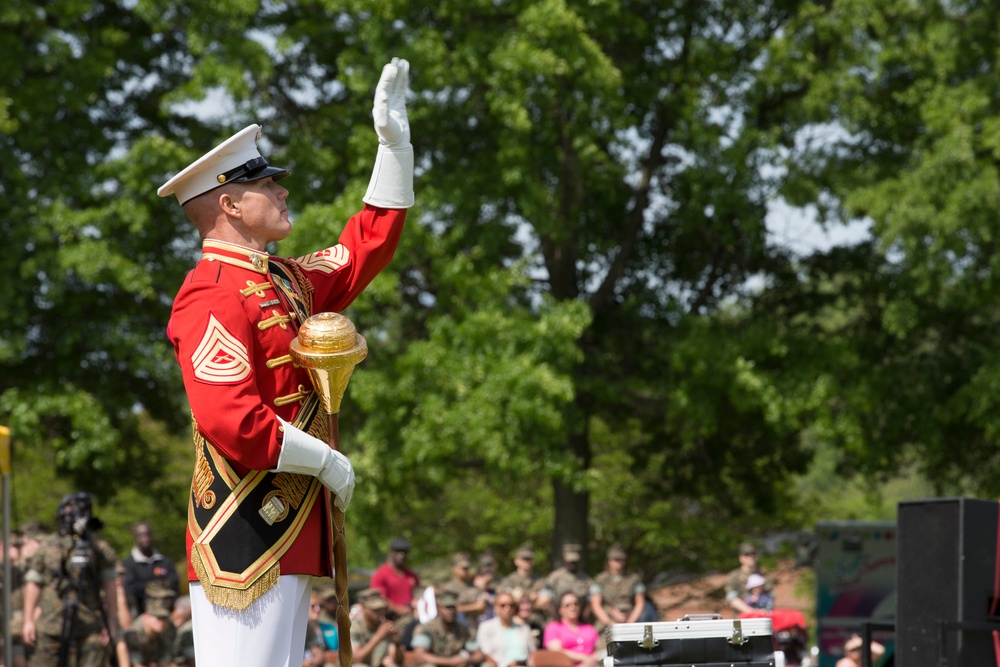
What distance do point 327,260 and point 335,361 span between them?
24.5 inches

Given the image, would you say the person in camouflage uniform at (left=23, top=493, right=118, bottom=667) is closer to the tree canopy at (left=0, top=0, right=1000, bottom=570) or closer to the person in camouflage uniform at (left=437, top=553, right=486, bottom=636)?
the person in camouflage uniform at (left=437, top=553, right=486, bottom=636)

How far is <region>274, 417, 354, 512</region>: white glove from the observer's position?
353cm

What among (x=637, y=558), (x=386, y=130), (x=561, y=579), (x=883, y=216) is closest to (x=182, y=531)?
(x=637, y=558)

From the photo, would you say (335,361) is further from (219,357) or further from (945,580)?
(945,580)

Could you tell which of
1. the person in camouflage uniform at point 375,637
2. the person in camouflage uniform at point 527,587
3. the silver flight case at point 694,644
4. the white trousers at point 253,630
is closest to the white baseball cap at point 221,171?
the white trousers at point 253,630

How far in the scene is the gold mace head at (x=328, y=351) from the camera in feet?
11.9

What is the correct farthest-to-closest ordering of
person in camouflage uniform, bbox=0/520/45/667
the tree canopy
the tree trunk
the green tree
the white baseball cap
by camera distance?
the tree trunk
the tree canopy
the green tree
person in camouflage uniform, bbox=0/520/45/667
the white baseball cap

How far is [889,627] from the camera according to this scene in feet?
22.9

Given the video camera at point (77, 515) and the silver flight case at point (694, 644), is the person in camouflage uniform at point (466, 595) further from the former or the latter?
the silver flight case at point (694, 644)

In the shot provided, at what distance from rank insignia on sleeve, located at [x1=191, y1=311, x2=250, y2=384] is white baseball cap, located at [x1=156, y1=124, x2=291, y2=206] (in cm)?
43

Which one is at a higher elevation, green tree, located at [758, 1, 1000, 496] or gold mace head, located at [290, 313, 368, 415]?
green tree, located at [758, 1, 1000, 496]

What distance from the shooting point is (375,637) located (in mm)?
10406

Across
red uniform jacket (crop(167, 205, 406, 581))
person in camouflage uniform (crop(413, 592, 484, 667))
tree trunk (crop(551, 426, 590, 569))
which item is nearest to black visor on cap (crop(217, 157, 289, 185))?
red uniform jacket (crop(167, 205, 406, 581))

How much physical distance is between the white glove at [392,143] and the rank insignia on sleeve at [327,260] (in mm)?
177
